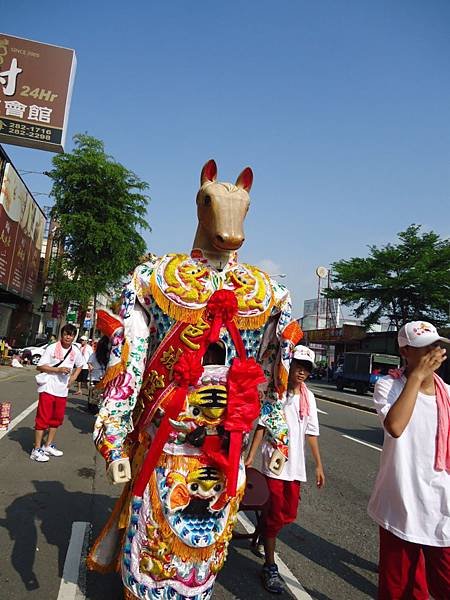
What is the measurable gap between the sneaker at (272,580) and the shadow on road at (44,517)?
4.60 ft

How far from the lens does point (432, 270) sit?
25.4 metres

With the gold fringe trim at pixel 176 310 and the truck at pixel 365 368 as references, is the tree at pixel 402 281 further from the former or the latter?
the gold fringe trim at pixel 176 310

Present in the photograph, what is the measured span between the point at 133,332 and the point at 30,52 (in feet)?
52.1

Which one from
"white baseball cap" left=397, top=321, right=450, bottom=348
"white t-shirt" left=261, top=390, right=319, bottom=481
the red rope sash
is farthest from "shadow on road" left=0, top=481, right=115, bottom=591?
"white baseball cap" left=397, top=321, right=450, bottom=348

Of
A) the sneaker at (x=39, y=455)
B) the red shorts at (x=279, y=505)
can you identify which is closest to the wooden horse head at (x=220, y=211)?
the red shorts at (x=279, y=505)

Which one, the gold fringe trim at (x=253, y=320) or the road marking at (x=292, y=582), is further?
the road marking at (x=292, y=582)

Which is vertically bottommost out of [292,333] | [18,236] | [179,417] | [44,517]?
[44,517]

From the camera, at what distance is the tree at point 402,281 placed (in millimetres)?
25188

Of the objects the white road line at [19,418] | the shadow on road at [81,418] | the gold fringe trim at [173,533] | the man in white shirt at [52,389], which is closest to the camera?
the gold fringe trim at [173,533]

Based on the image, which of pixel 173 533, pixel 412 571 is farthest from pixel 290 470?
pixel 173 533

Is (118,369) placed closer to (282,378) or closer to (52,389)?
(282,378)

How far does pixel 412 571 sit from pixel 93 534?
8.47ft

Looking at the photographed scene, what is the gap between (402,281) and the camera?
85.5 ft

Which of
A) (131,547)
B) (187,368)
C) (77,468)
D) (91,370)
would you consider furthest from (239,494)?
(91,370)
